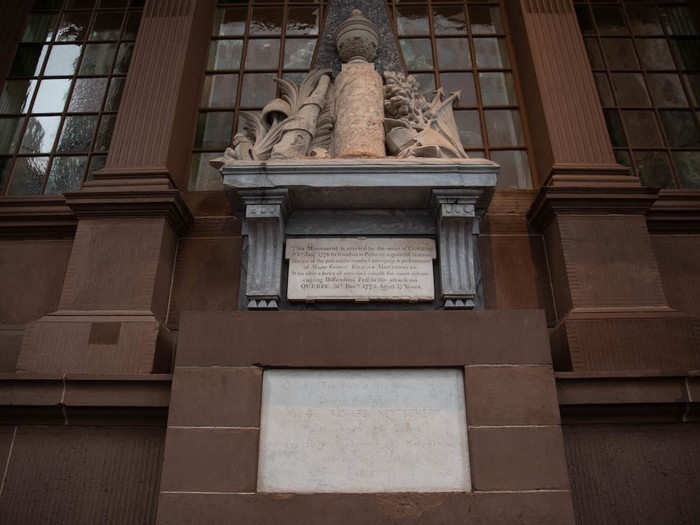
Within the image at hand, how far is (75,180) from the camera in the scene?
6.97 metres

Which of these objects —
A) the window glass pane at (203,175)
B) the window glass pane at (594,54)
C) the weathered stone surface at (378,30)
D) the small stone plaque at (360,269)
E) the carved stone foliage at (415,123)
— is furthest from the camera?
the window glass pane at (594,54)

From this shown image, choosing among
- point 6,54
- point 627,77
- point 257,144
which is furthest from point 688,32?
point 6,54

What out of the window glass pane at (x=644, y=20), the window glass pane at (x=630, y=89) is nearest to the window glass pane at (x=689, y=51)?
the window glass pane at (x=644, y=20)

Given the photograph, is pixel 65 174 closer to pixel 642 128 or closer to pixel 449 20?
pixel 449 20

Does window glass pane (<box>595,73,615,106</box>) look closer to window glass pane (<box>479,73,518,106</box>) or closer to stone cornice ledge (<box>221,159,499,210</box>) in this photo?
window glass pane (<box>479,73,518,106</box>)

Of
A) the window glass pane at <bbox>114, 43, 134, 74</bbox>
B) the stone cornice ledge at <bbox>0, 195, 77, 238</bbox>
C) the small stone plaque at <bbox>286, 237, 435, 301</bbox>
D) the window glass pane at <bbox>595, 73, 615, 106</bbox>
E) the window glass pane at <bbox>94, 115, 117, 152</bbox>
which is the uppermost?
the window glass pane at <bbox>114, 43, 134, 74</bbox>

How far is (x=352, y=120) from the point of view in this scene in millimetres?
6008

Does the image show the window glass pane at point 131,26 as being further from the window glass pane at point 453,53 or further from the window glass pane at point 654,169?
the window glass pane at point 654,169

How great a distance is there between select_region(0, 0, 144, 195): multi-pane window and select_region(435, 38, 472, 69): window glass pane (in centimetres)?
435

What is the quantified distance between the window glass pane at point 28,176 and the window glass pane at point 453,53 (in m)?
5.37

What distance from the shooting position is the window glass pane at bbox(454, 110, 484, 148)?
7152 millimetres

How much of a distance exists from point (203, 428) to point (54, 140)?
510 cm

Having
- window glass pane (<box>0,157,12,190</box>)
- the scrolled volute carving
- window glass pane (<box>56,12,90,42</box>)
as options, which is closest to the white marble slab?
the scrolled volute carving

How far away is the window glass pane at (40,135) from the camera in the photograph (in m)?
7.24
